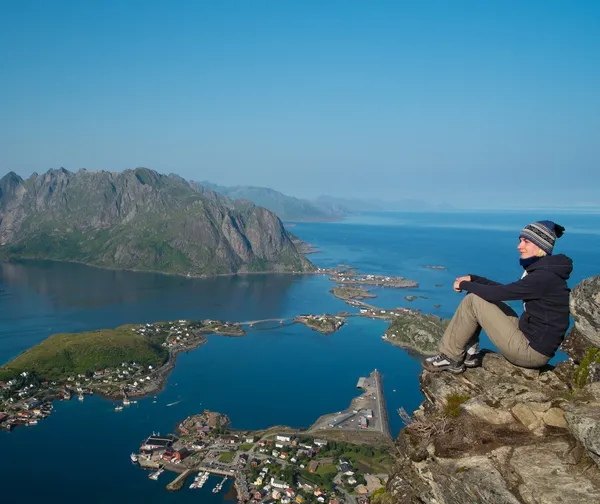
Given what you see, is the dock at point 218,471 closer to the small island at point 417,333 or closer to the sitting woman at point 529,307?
the sitting woman at point 529,307

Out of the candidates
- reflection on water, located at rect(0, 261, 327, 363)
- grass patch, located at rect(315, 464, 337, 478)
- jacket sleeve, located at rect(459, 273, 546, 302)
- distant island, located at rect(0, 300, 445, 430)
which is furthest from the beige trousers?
reflection on water, located at rect(0, 261, 327, 363)

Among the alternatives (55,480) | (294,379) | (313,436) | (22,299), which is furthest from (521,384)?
(22,299)

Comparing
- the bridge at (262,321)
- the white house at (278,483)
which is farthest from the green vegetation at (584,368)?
the bridge at (262,321)

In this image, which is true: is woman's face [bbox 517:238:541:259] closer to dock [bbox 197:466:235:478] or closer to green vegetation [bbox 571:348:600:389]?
green vegetation [bbox 571:348:600:389]

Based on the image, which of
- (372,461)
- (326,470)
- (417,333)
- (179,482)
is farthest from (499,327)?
(417,333)

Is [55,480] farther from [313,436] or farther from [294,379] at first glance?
[294,379]

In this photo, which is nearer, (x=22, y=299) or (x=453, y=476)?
(x=453, y=476)
